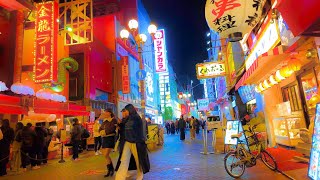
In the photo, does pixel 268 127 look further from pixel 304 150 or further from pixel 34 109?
pixel 34 109

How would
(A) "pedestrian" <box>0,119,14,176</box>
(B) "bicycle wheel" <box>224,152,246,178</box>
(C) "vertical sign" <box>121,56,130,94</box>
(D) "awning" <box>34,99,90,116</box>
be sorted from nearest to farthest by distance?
(B) "bicycle wheel" <box>224,152,246,178</box> → (A) "pedestrian" <box>0,119,14,176</box> → (D) "awning" <box>34,99,90,116</box> → (C) "vertical sign" <box>121,56,130,94</box>

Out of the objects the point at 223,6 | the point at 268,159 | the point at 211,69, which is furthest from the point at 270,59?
the point at 211,69

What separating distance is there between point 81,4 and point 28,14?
3.70 m

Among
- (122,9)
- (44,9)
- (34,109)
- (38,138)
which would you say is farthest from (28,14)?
(122,9)

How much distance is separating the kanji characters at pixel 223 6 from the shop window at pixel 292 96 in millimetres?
6608

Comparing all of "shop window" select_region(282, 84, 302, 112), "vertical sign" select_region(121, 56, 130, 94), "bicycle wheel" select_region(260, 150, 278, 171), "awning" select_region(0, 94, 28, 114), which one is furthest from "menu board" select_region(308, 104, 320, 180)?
"vertical sign" select_region(121, 56, 130, 94)

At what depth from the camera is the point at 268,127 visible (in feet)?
43.5

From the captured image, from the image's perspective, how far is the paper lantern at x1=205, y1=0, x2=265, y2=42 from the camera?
5.83m

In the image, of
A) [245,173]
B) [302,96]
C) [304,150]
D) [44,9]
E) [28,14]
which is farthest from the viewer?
[28,14]

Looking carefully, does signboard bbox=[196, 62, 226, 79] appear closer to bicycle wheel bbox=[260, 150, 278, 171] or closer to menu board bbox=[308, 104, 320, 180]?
bicycle wheel bbox=[260, 150, 278, 171]

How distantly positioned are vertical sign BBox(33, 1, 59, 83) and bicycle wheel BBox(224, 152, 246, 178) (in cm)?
1055

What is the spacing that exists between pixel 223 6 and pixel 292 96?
7.41m

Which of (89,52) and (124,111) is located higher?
(89,52)

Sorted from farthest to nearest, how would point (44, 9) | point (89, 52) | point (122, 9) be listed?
point (122, 9), point (89, 52), point (44, 9)
